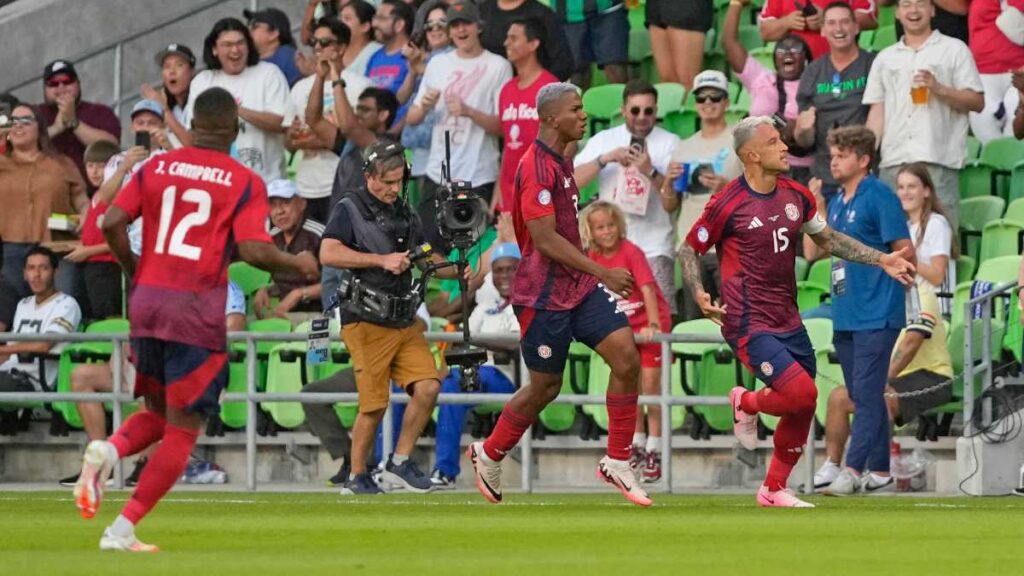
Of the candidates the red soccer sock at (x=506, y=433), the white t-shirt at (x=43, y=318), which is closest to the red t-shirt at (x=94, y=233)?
the white t-shirt at (x=43, y=318)

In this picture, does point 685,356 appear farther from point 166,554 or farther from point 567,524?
point 166,554

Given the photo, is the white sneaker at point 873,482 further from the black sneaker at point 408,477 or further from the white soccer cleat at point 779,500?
the black sneaker at point 408,477

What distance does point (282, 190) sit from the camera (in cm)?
1955

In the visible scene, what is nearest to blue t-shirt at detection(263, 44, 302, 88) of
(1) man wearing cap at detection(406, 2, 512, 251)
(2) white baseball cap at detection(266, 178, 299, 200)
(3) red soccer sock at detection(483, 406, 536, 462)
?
(1) man wearing cap at detection(406, 2, 512, 251)

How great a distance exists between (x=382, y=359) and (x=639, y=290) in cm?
264

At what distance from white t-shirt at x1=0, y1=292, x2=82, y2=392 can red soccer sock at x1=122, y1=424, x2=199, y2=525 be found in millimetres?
9073

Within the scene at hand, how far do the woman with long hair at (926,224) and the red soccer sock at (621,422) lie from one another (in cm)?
369

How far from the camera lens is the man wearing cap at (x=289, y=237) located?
19.5 m

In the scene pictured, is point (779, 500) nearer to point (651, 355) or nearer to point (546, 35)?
point (651, 355)

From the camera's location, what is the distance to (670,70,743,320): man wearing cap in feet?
58.9

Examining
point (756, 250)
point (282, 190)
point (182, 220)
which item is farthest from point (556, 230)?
point (282, 190)

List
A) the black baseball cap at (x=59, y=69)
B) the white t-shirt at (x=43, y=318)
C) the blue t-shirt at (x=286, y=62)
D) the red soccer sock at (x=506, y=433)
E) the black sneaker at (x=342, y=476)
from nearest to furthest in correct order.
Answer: the red soccer sock at (x=506, y=433) < the black sneaker at (x=342, y=476) < the white t-shirt at (x=43, y=318) < the black baseball cap at (x=59, y=69) < the blue t-shirt at (x=286, y=62)

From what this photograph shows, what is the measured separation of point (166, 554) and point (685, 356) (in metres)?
7.89

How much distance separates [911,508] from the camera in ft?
44.5
